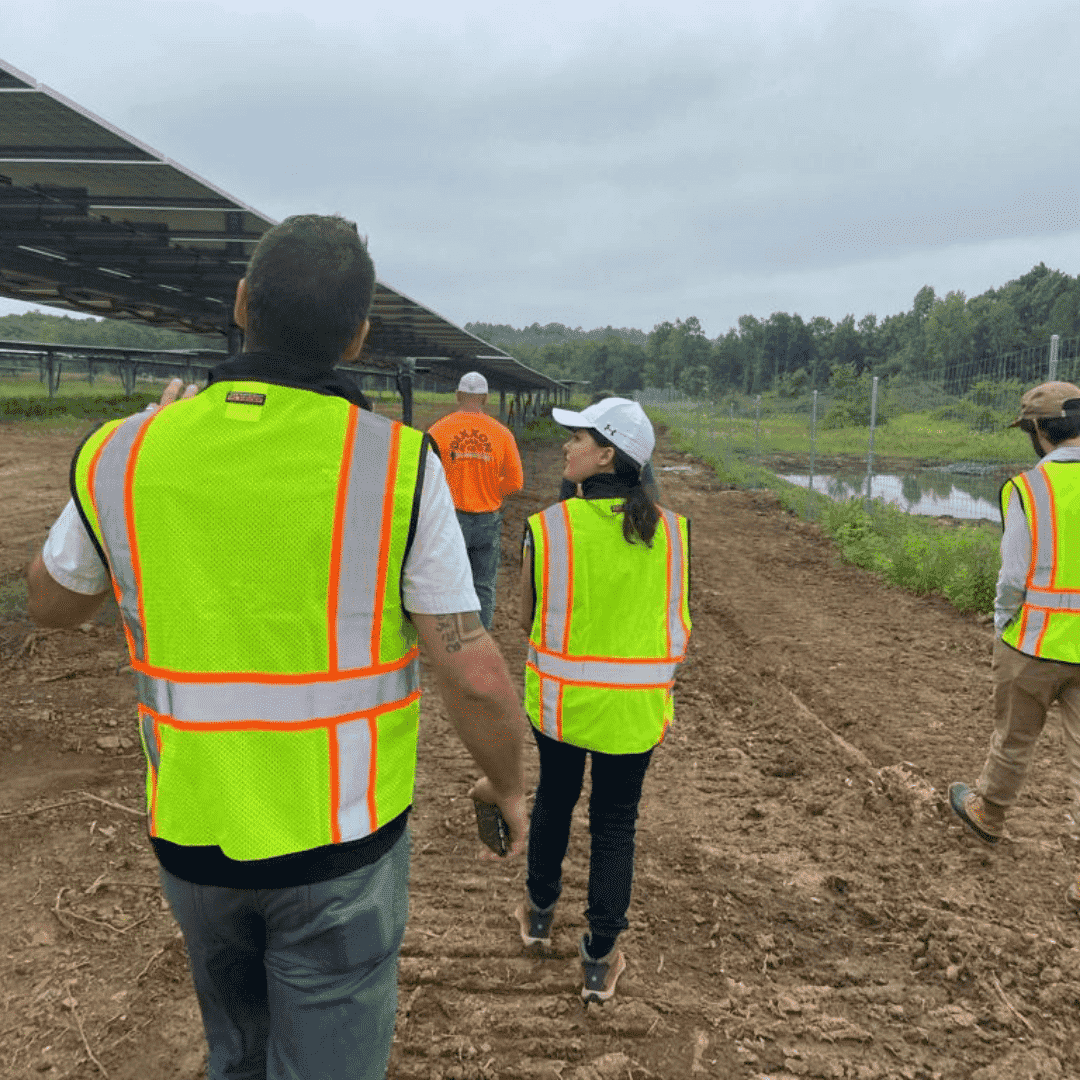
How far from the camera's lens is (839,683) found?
6.55 m

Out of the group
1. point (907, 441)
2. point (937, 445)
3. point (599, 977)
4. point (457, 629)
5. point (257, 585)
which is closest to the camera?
point (257, 585)

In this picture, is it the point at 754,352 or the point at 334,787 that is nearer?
the point at 334,787

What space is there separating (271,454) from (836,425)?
4523 centimetres

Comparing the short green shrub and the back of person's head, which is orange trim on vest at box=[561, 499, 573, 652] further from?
the short green shrub

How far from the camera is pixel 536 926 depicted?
125 inches

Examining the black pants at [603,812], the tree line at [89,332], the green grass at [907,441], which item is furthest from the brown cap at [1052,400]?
the tree line at [89,332]

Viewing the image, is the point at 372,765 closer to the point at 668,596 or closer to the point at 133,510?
the point at 133,510

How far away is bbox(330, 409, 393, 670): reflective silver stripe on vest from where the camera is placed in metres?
1.41

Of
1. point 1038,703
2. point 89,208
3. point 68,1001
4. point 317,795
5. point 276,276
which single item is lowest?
point 68,1001

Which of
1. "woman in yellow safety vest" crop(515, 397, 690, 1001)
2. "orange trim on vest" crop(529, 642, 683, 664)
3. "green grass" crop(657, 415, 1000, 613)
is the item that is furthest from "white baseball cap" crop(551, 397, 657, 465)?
"green grass" crop(657, 415, 1000, 613)

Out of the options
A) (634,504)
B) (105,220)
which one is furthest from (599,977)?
(105,220)

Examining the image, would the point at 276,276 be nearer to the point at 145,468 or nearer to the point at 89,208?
the point at 145,468

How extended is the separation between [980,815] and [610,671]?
249cm

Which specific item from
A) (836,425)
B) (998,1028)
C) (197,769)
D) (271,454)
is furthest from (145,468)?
(836,425)
